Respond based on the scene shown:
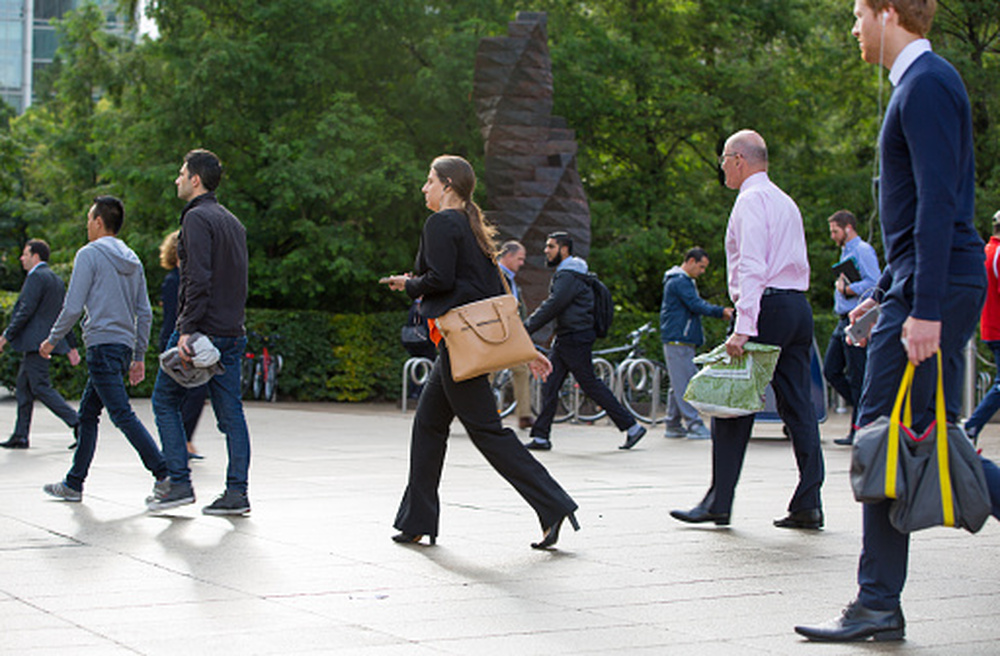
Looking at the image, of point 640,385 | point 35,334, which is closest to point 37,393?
point 35,334

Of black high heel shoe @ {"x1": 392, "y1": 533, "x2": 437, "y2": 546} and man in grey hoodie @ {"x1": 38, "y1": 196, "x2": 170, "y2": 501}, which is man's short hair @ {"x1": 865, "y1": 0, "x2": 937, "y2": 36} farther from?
man in grey hoodie @ {"x1": 38, "y1": 196, "x2": 170, "y2": 501}

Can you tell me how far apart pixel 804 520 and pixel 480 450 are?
1878 millimetres

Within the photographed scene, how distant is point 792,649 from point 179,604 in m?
2.24

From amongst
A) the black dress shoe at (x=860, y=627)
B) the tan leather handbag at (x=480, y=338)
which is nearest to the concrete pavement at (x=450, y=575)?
the black dress shoe at (x=860, y=627)

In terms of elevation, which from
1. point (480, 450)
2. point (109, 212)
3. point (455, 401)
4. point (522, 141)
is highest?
point (522, 141)

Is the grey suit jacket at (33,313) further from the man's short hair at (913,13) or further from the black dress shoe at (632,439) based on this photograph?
the man's short hair at (913,13)

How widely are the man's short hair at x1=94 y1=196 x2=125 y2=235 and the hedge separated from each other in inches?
515

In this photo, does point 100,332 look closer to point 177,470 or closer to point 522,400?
point 177,470

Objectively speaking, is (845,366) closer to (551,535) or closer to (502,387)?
(502,387)

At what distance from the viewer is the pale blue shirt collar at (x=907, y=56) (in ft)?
15.2

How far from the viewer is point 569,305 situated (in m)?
12.8

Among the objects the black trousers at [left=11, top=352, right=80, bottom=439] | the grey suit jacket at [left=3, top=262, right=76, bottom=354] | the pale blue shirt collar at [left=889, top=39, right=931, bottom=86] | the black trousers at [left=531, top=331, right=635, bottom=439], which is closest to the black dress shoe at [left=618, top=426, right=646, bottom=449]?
the black trousers at [left=531, top=331, right=635, bottom=439]

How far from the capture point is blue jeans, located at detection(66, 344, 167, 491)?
321 inches

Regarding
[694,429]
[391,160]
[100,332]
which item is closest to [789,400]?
[100,332]
